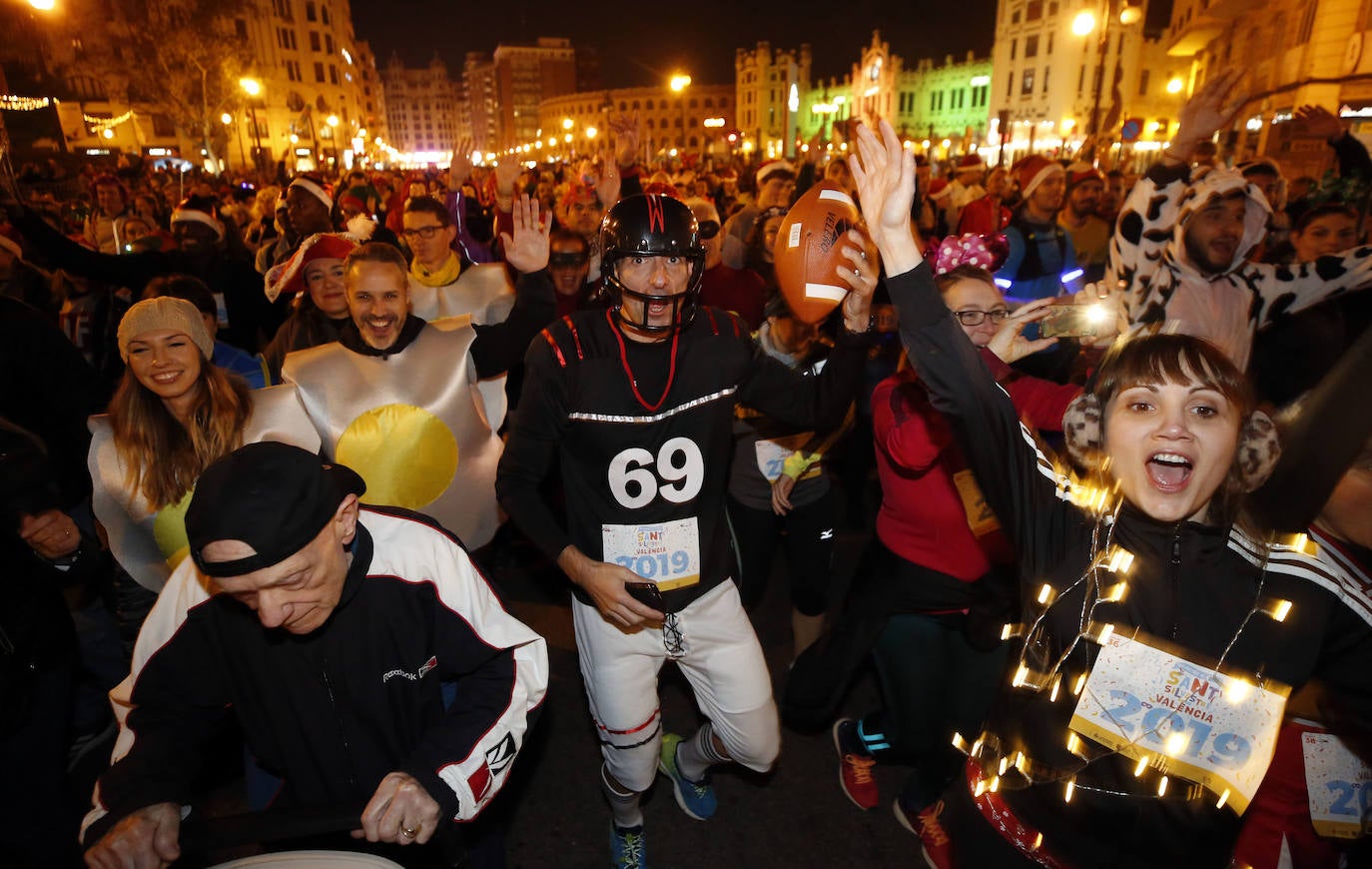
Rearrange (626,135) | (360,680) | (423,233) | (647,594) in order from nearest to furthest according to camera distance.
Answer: (360,680)
(647,594)
(423,233)
(626,135)

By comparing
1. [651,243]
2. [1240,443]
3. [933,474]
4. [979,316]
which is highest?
[651,243]

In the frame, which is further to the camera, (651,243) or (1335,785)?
(651,243)

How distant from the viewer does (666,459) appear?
2.84 metres

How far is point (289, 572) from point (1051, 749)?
2064 millimetres

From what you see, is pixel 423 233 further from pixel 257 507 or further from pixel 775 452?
pixel 257 507

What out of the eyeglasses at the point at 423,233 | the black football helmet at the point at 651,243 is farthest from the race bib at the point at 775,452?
the eyeglasses at the point at 423,233

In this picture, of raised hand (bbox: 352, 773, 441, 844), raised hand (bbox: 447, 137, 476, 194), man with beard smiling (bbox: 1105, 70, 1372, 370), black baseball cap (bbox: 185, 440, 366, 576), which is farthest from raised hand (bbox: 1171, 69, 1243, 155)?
raised hand (bbox: 447, 137, 476, 194)

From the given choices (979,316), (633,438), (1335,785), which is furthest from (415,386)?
(1335,785)

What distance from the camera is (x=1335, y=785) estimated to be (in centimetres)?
205

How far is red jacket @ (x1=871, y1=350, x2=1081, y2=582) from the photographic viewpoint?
2.86 m

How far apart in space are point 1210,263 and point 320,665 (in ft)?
15.9

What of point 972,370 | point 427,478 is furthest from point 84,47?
point 972,370

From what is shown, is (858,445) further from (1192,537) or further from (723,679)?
(1192,537)

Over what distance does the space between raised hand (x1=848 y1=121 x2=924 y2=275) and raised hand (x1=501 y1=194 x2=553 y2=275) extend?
2.19 m
